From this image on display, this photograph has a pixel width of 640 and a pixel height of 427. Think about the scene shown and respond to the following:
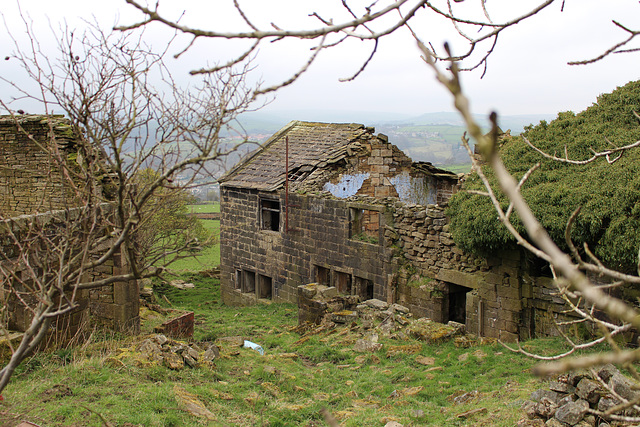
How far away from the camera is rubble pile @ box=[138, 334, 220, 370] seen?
8.84 metres

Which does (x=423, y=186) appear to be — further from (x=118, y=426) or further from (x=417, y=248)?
(x=118, y=426)

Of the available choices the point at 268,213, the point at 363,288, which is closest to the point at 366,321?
the point at 363,288

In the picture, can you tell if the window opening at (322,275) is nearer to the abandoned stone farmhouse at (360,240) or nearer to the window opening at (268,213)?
the abandoned stone farmhouse at (360,240)

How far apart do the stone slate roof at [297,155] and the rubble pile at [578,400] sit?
12.4 metres

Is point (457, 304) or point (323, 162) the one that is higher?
point (323, 162)

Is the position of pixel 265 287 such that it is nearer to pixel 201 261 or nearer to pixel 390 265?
pixel 390 265

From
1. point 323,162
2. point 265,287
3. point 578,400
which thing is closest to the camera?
point 578,400

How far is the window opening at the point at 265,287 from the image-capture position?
19703 millimetres

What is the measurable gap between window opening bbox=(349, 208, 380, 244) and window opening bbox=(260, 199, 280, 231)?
331 centimetres

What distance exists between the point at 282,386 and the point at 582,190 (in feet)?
21.7

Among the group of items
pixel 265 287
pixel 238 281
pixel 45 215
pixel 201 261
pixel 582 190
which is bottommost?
pixel 201 261

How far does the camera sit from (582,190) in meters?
10.4

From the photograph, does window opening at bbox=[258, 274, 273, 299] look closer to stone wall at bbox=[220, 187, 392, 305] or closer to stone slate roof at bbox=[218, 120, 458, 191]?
stone wall at bbox=[220, 187, 392, 305]

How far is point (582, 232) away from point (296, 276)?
32.7 feet
